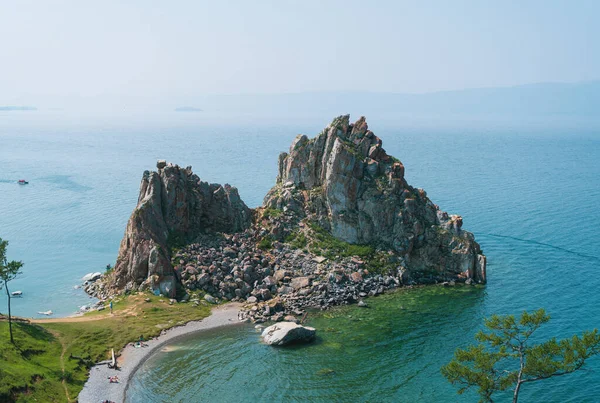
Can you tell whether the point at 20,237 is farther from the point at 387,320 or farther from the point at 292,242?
the point at 387,320

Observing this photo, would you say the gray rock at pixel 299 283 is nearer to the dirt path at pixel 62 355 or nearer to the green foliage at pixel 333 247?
the green foliage at pixel 333 247

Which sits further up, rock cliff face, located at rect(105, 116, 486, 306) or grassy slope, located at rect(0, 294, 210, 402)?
rock cliff face, located at rect(105, 116, 486, 306)

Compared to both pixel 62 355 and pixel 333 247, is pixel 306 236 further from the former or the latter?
pixel 62 355

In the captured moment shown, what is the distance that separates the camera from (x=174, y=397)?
2544 inches

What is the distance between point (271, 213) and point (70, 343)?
49436 mm

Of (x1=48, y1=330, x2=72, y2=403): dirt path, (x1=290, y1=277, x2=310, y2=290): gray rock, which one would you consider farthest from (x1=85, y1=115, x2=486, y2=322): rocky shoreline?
(x1=48, y1=330, x2=72, y2=403): dirt path

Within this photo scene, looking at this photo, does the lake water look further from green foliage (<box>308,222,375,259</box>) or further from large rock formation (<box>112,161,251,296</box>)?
green foliage (<box>308,222,375,259</box>)

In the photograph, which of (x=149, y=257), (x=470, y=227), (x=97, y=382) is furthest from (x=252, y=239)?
(x=470, y=227)

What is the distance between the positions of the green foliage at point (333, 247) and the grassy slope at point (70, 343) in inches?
1047

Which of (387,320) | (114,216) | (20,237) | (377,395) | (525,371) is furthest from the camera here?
(114,216)

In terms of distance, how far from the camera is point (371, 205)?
108938 mm

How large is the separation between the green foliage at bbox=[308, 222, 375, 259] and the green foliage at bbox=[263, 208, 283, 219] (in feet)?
Result: 27.7

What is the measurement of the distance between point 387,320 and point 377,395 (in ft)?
76.5

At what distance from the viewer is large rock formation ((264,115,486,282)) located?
347ft
